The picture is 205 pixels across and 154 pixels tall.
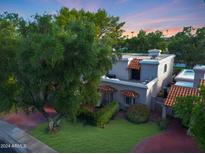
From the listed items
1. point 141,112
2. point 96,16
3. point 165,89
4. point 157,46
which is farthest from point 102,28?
point 141,112

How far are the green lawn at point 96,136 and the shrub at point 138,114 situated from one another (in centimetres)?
54

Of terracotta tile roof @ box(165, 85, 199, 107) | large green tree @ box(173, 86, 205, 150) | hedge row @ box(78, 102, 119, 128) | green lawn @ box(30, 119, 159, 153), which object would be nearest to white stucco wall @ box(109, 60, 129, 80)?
hedge row @ box(78, 102, 119, 128)

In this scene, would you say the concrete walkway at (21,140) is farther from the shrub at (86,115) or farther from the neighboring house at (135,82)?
the neighboring house at (135,82)

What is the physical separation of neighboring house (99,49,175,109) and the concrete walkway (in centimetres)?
1015

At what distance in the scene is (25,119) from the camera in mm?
20641

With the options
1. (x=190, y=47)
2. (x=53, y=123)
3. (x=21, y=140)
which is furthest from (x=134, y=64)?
(x=190, y=47)

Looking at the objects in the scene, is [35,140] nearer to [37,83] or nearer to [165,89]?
[37,83]

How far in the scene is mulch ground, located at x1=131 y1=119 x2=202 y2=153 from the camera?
1538cm

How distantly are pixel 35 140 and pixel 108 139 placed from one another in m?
6.01

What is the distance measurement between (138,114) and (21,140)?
36.5 feet

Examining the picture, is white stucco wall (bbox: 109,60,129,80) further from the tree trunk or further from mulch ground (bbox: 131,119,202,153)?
the tree trunk

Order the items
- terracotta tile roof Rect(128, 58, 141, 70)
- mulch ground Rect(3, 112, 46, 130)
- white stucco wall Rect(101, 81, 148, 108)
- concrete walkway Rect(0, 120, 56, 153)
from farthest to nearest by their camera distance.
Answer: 1. terracotta tile roof Rect(128, 58, 141, 70)
2. white stucco wall Rect(101, 81, 148, 108)
3. mulch ground Rect(3, 112, 46, 130)
4. concrete walkway Rect(0, 120, 56, 153)

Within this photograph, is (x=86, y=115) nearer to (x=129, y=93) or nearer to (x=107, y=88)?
(x=107, y=88)

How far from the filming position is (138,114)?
2036cm
